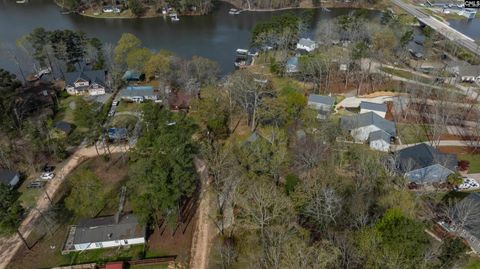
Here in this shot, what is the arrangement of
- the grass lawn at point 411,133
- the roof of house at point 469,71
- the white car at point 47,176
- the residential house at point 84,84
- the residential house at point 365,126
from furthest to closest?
the roof of house at point 469,71 → the residential house at point 84,84 → the grass lawn at point 411,133 → the residential house at point 365,126 → the white car at point 47,176

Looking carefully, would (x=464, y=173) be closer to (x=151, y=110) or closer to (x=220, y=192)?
(x=220, y=192)

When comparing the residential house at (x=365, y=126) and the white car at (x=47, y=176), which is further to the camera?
the residential house at (x=365, y=126)

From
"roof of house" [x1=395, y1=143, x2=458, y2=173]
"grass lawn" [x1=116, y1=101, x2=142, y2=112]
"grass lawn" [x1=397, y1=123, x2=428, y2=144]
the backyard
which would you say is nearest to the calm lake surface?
"grass lawn" [x1=116, y1=101, x2=142, y2=112]

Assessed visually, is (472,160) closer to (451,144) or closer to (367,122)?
(451,144)

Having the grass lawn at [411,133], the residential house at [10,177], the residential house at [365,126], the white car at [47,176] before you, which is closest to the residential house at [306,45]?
the grass lawn at [411,133]

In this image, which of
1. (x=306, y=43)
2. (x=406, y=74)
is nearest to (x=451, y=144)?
(x=406, y=74)

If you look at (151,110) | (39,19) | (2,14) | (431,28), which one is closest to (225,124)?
(151,110)

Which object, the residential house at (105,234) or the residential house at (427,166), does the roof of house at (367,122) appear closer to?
the residential house at (427,166)
